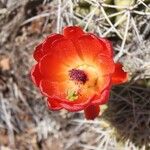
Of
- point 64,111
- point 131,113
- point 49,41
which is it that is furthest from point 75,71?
point 64,111

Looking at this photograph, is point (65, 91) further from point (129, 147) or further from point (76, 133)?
point (76, 133)

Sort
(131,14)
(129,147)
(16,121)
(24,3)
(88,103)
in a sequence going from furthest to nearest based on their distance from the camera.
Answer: (16,121), (24,3), (129,147), (131,14), (88,103)

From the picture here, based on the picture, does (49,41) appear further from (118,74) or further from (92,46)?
(118,74)

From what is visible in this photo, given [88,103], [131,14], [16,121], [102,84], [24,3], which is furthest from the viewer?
[16,121]

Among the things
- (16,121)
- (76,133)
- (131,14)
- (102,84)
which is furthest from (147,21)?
(16,121)

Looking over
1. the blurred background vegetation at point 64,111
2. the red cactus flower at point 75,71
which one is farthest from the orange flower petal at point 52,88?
the blurred background vegetation at point 64,111

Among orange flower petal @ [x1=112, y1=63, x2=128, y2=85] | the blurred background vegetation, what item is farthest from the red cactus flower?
the blurred background vegetation
